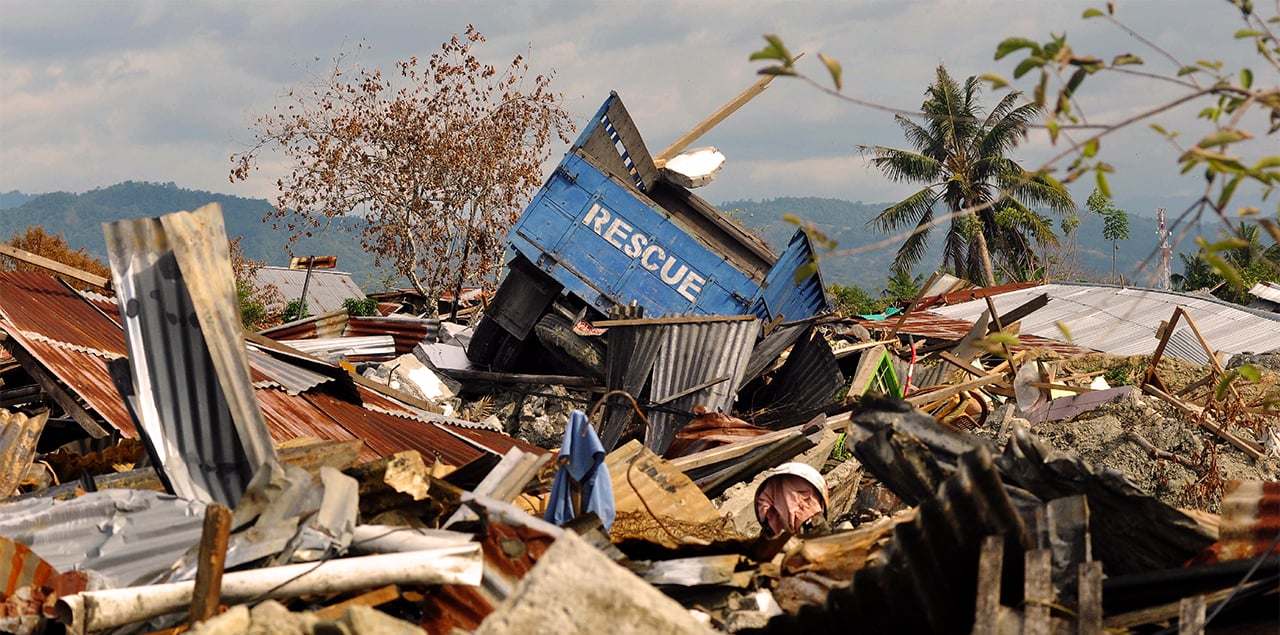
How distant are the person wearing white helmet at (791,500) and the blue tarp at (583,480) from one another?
168 centimetres

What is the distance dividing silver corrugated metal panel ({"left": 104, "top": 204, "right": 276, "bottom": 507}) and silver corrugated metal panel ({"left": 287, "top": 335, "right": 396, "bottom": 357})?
7796 millimetres

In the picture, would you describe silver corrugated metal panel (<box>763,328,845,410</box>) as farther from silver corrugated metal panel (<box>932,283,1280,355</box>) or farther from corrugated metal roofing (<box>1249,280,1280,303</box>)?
corrugated metal roofing (<box>1249,280,1280,303</box>)

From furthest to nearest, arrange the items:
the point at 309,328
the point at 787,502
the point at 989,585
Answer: the point at 309,328
the point at 787,502
the point at 989,585

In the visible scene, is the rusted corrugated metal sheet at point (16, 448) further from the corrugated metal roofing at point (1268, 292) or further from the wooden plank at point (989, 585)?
the corrugated metal roofing at point (1268, 292)

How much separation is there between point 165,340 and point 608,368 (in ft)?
23.6

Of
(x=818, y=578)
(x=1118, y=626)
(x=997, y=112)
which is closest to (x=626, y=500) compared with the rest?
(x=818, y=578)

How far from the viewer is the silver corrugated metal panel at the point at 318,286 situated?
35.4 meters

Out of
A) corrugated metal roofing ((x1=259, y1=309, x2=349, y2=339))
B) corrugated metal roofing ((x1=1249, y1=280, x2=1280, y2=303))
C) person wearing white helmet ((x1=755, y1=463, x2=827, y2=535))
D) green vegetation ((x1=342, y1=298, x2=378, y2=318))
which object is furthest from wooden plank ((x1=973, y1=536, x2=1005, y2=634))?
green vegetation ((x1=342, y1=298, x2=378, y2=318))

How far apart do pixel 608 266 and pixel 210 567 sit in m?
8.97

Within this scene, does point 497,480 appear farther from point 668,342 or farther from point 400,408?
point 668,342

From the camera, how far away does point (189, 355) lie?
15.1 ft

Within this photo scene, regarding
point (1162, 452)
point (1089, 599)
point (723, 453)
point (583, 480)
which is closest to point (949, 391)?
point (1162, 452)

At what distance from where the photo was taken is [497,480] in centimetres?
461

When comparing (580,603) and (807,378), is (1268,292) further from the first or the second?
(580,603)
